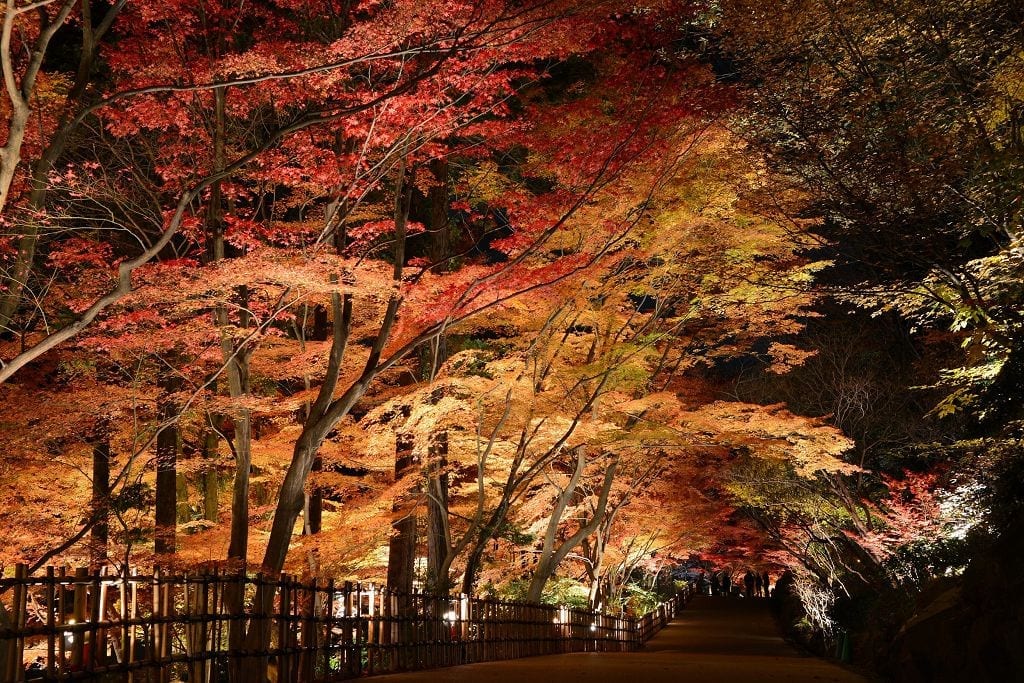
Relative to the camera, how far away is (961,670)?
317 inches

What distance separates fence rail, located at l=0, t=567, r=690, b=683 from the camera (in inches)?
220

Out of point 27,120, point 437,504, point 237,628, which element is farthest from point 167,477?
point 237,628

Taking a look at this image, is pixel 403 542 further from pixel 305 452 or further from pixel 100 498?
pixel 305 452

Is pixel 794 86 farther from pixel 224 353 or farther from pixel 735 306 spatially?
pixel 224 353

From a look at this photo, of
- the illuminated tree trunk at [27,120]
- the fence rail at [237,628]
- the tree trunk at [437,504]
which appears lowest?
the fence rail at [237,628]

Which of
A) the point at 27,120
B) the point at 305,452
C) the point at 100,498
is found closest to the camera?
the point at 27,120

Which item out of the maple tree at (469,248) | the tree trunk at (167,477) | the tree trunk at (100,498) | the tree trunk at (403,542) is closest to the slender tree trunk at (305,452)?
the maple tree at (469,248)

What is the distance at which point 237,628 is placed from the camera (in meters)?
7.78

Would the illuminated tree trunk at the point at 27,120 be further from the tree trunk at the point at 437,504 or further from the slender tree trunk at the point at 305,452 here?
the tree trunk at the point at 437,504

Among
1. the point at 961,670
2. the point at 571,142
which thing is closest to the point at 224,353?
the point at 571,142

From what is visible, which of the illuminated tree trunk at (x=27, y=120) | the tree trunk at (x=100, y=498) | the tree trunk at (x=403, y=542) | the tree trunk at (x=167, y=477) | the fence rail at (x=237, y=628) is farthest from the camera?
the tree trunk at (x=403, y=542)

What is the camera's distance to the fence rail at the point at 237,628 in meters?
5.59

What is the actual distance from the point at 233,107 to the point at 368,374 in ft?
20.2

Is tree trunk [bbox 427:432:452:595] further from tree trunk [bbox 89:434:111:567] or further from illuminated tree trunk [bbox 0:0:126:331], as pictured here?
illuminated tree trunk [bbox 0:0:126:331]
